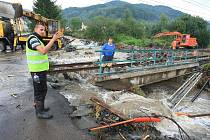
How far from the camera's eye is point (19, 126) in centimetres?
468

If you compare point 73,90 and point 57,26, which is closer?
point 73,90

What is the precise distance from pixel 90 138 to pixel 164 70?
28.5ft

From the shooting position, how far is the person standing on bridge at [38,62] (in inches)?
180

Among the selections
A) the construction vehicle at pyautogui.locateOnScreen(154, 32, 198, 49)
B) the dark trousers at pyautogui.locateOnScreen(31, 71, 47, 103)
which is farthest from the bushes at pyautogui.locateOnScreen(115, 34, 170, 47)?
the dark trousers at pyautogui.locateOnScreen(31, 71, 47, 103)

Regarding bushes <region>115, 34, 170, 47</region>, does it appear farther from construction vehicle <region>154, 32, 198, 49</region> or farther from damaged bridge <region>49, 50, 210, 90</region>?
damaged bridge <region>49, 50, 210, 90</region>

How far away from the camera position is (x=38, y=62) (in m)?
4.74

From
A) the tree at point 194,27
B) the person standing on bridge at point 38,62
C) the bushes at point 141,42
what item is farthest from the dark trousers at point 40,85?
the tree at point 194,27

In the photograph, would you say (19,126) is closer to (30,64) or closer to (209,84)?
(30,64)

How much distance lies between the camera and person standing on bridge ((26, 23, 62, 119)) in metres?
4.58

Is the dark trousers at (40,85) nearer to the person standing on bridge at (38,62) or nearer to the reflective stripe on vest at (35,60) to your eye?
the person standing on bridge at (38,62)

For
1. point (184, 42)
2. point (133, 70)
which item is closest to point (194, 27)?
point (184, 42)

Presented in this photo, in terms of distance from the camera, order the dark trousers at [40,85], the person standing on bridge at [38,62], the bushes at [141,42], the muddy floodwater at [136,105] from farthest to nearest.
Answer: the bushes at [141,42], the muddy floodwater at [136,105], the dark trousers at [40,85], the person standing on bridge at [38,62]

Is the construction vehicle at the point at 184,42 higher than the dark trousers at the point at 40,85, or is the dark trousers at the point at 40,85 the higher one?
the construction vehicle at the point at 184,42

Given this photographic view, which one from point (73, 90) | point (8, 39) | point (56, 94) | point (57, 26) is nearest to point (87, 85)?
point (73, 90)
